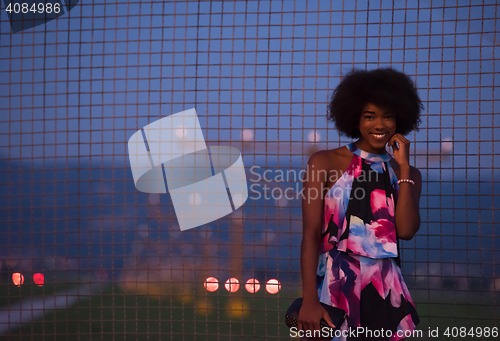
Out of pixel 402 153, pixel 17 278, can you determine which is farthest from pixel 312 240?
pixel 17 278

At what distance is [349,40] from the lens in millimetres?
3076

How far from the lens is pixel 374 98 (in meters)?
2.04

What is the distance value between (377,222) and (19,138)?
9.96ft

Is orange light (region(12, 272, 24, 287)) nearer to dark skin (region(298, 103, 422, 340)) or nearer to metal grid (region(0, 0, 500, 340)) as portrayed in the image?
metal grid (region(0, 0, 500, 340))

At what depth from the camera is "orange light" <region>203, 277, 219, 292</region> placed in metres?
3.18

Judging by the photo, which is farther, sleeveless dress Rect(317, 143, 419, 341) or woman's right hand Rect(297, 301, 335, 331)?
sleeveless dress Rect(317, 143, 419, 341)

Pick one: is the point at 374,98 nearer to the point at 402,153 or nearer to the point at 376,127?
the point at 376,127

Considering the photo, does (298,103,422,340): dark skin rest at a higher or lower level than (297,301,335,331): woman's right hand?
higher

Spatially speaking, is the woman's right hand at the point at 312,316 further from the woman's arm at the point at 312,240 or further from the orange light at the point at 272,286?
the orange light at the point at 272,286

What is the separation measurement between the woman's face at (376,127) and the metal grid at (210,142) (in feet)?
3.32

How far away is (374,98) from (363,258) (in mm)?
828

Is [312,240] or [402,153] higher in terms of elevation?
[402,153]

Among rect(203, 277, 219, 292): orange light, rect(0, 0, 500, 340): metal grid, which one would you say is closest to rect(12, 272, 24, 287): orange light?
rect(0, 0, 500, 340): metal grid

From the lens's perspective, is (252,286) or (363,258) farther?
(252,286)
